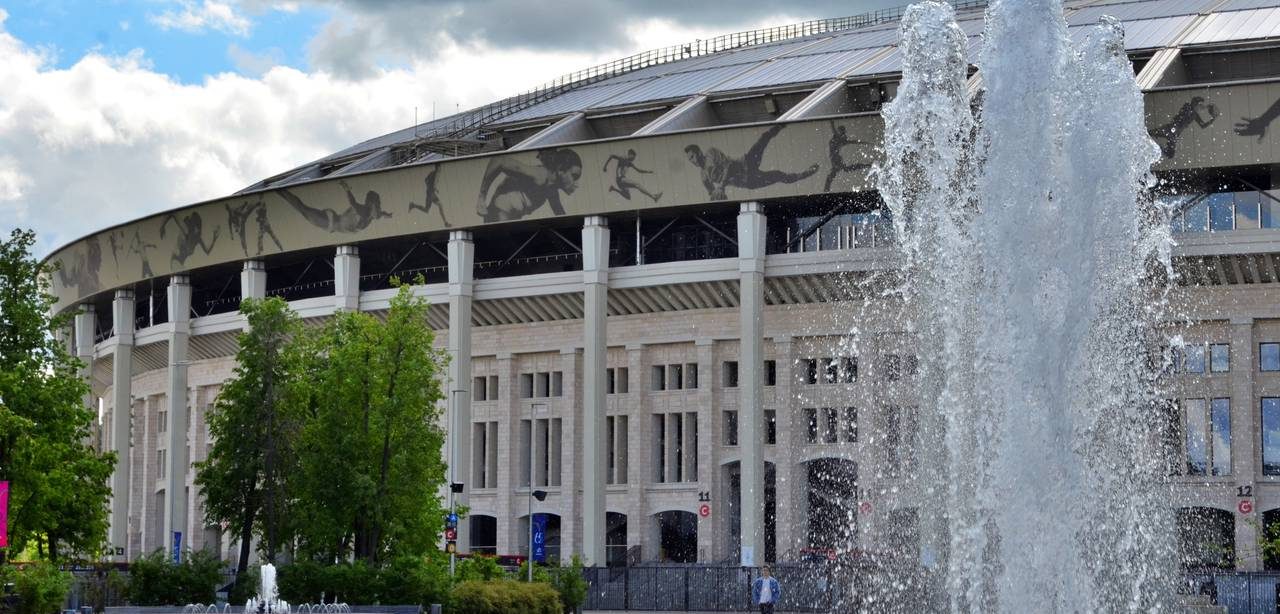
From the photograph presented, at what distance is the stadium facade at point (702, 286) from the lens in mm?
50469

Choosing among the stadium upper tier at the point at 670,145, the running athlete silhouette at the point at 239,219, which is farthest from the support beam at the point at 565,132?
the running athlete silhouette at the point at 239,219

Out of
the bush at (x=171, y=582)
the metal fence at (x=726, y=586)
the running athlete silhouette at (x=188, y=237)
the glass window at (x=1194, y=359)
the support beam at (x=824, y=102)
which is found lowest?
the metal fence at (x=726, y=586)

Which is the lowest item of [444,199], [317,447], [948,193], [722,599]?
[722,599]

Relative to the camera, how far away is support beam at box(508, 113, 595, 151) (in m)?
58.1

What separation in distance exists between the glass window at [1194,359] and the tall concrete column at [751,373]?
11.8 metres

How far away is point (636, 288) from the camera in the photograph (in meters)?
56.3

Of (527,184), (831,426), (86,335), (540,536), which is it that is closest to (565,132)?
(527,184)

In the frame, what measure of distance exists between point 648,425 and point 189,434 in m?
22.5

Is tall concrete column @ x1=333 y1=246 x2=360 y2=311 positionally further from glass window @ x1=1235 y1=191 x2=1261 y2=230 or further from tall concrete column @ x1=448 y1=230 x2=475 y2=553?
glass window @ x1=1235 y1=191 x2=1261 y2=230

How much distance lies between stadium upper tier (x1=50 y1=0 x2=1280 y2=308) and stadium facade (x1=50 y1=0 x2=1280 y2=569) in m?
0.09

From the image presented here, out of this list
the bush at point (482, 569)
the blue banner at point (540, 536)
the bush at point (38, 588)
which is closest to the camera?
the bush at point (38, 588)

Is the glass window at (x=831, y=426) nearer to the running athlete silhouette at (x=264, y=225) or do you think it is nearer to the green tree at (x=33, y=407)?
the running athlete silhouette at (x=264, y=225)

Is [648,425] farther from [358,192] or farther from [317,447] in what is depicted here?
[317,447]

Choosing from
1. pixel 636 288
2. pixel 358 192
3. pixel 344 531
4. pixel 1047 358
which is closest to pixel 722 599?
pixel 344 531
